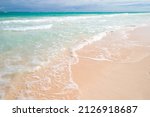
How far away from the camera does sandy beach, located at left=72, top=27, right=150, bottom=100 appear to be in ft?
13.7

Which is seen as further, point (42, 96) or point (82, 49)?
point (82, 49)

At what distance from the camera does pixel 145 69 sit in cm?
541

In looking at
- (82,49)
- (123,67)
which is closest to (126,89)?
(123,67)

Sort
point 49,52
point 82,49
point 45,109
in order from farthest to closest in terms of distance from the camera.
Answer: point 82,49 → point 49,52 → point 45,109

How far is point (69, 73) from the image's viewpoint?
205 inches

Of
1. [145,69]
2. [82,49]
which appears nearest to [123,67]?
[145,69]

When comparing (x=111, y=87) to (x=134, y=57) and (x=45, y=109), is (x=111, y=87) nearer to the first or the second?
(x=45, y=109)

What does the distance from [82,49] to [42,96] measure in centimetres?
366

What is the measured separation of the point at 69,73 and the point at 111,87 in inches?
50.3

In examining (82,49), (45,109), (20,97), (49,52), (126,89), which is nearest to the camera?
(45,109)

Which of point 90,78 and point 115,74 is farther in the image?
point 115,74

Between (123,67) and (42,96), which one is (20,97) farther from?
(123,67)

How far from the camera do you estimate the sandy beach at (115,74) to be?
165 inches

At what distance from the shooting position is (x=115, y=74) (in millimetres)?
5102
